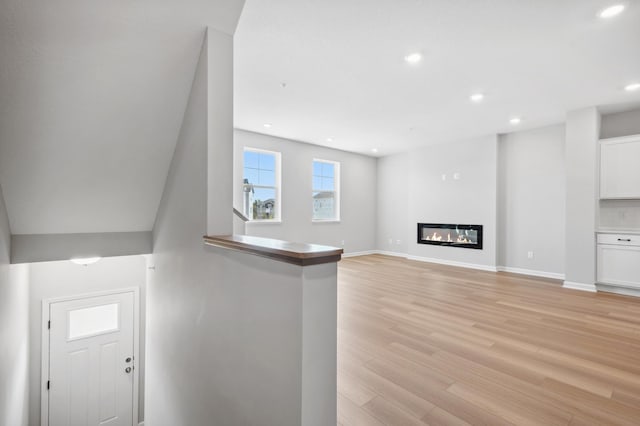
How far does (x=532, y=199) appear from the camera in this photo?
529cm

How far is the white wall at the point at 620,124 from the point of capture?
4254mm

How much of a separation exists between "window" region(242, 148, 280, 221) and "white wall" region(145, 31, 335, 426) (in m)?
2.65

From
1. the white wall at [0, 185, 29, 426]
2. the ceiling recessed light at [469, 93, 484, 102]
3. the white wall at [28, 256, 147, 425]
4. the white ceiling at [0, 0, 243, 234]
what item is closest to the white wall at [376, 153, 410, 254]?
the ceiling recessed light at [469, 93, 484, 102]

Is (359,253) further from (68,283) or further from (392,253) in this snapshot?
(68,283)

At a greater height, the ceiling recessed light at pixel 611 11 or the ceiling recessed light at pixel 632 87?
the ceiling recessed light at pixel 632 87

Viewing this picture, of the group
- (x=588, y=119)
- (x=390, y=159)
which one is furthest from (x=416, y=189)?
(x=588, y=119)

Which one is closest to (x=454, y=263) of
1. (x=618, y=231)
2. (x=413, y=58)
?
(x=618, y=231)

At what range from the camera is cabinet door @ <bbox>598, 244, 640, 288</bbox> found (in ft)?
12.6

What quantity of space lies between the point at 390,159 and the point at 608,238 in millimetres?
4560

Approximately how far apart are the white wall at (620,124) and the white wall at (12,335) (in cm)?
738

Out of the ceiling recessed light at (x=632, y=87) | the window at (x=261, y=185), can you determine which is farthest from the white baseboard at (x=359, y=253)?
the ceiling recessed light at (x=632, y=87)

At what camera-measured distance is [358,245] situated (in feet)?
24.5

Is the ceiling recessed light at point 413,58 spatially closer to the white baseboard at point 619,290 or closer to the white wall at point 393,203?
the white baseboard at point 619,290

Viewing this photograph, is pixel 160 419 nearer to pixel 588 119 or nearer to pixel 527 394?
pixel 527 394
